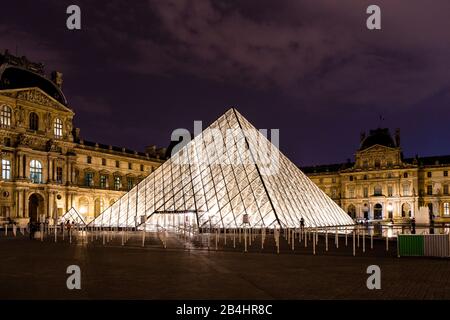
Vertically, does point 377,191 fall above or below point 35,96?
below

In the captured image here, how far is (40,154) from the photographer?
158 feet

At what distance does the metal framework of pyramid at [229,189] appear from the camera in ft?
83.3

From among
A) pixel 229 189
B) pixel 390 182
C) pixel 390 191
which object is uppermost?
pixel 390 182

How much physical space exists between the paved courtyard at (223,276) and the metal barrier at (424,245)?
1.50 feet

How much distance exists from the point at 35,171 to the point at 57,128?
5089 millimetres

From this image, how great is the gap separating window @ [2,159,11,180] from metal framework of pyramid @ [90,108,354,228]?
17988mm

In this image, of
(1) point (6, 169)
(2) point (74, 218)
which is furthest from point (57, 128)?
(2) point (74, 218)

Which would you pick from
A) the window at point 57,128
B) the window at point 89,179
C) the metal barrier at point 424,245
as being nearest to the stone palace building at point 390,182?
the window at point 89,179

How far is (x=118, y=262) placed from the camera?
1305 centimetres

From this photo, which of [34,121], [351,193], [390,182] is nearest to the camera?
[34,121]

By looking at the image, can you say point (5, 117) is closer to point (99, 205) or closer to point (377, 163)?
point (99, 205)

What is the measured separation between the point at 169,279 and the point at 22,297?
2804 mm
